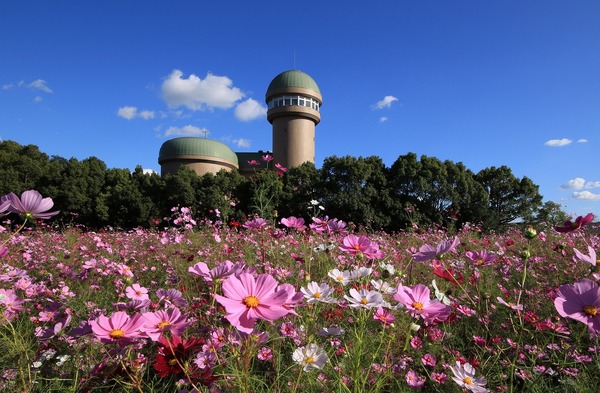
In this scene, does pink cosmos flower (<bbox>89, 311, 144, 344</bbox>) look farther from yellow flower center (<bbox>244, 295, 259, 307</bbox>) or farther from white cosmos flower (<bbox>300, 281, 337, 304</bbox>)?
white cosmos flower (<bbox>300, 281, 337, 304</bbox>)

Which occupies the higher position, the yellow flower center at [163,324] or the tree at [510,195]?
the tree at [510,195]

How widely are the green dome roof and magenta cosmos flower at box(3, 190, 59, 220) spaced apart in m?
29.6

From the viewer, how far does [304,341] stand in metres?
1.28

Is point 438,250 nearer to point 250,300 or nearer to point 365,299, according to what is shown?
point 365,299

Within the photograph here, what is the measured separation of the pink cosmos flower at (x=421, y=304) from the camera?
89 centimetres

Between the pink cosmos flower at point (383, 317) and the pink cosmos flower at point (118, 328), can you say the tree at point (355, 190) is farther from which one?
the pink cosmos flower at point (118, 328)

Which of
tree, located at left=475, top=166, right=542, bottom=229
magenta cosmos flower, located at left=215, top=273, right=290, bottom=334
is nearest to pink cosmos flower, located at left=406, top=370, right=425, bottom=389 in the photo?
magenta cosmos flower, located at left=215, top=273, right=290, bottom=334

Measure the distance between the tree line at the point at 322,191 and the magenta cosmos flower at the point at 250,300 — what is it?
51.4 feet

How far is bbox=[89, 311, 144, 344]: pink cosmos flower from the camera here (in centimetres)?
67

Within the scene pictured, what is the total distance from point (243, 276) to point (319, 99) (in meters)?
31.6

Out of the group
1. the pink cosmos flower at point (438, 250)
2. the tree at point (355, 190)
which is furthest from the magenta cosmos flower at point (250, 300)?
the tree at point (355, 190)

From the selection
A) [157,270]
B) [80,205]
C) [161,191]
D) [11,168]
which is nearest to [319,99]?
[161,191]

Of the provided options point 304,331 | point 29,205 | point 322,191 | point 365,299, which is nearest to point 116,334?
point 29,205

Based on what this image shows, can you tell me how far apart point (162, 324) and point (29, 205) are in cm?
49
